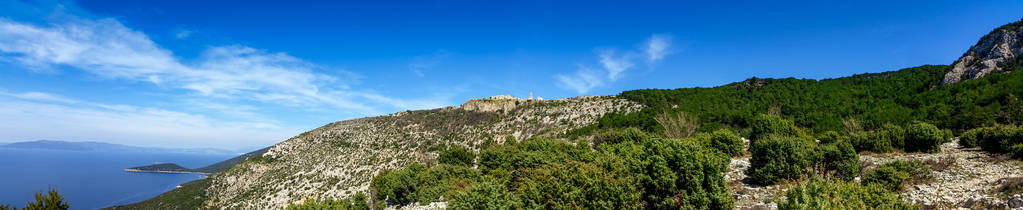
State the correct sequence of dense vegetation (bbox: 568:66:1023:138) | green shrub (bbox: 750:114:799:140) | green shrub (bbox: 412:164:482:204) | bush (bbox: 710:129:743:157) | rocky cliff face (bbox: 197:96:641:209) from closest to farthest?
bush (bbox: 710:129:743:157) < green shrub (bbox: 412:164:482:204) < green shrub (bbox: 750:114:799:140) < dense vegetation (bbox: 568:66:1023:138) < rocky cliff face (bbox: 197:96:641:209)

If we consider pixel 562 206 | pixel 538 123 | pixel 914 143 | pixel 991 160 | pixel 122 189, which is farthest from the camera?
pixel 122 189

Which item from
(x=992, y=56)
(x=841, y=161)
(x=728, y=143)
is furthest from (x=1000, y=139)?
(x=992, y=56)

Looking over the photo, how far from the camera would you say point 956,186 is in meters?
12.6

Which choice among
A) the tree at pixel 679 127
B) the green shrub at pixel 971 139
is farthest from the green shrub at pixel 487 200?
the tree at pixel 679 127

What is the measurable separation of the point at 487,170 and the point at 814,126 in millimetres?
37244

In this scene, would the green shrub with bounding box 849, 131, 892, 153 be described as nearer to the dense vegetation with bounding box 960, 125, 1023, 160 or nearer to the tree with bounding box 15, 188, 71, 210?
the dense vegetation with bounding box 960, 125, 1023, 160

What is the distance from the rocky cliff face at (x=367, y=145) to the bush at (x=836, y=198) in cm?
4873

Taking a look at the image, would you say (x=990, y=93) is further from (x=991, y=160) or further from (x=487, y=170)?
(x=487, y=170)

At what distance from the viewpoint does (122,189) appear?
136500 millimetres

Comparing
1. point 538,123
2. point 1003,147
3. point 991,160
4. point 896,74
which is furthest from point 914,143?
point 538,123

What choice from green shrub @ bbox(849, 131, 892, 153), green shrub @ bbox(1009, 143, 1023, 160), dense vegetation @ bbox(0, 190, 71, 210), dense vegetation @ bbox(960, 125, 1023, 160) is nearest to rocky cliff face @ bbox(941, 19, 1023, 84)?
dense vegetation @ bbox(960, 125, 1023, 160)

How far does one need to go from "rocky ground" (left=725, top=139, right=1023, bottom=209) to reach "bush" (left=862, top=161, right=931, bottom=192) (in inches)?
11.3

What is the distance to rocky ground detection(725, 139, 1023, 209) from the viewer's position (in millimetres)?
10734

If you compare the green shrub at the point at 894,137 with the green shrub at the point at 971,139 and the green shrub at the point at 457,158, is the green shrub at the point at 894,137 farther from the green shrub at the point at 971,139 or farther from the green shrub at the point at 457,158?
the green shrub at the point at 457,158
